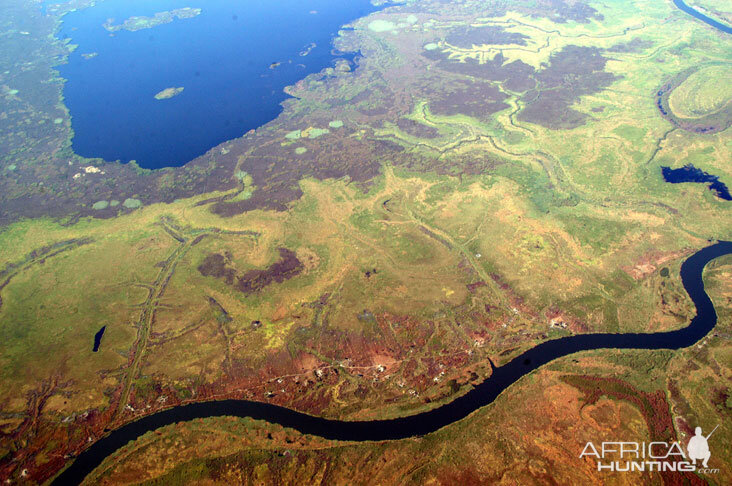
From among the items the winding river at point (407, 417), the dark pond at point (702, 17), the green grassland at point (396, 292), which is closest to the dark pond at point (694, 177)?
the green grassland at point (396, 292)

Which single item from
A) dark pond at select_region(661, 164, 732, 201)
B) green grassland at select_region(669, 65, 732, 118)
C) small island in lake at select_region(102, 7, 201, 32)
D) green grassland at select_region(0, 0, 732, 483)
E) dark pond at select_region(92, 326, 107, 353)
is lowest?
dark pond at select_region(92, 326, 107, 353)

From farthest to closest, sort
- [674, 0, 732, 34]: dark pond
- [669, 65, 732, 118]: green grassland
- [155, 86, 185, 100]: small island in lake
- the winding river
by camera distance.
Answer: [674, 0, 732, 34]: dark pond
[155, 86, 185, 100]: small island in lake
[669, 65, 732, 118]: green grassland
the winding river

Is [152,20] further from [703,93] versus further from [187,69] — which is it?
[703,93]

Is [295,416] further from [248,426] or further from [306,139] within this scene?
[306,139]

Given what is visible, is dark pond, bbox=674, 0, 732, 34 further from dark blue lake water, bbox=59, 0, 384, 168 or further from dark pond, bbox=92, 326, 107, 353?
dark pond, bbox=92, 326, 107, 353

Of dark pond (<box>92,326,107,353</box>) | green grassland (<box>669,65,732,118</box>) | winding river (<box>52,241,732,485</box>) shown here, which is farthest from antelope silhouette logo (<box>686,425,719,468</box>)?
green grassland (<box>669,65,732,118</box>)

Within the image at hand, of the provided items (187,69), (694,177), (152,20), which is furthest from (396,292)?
(152,20)

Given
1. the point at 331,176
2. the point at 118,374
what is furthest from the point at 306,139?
the point at 118,374
